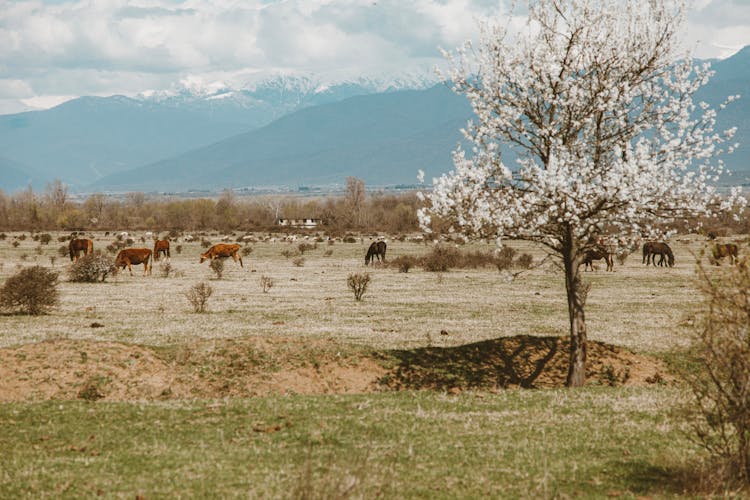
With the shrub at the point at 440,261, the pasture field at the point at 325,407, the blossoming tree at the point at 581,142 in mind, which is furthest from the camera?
the shrub at the point at 440,261

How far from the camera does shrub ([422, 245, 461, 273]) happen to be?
57312mm

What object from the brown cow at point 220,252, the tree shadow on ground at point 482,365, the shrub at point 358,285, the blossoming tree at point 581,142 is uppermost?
the blossoming tree at point 581,142

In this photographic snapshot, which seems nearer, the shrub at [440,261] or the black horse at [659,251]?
the shrub at [440,261]

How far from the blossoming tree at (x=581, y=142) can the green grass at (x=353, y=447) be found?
4111mm

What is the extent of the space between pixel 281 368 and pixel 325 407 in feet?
15.4

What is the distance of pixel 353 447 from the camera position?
12.2 m

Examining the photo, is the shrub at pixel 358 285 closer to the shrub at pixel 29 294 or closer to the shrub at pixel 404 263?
the shrub at pixel 29 294

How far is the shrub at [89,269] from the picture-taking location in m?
46.2

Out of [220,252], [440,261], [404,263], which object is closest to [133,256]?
[220,252]

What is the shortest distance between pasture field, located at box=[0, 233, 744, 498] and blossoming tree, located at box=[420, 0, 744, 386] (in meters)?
2.69

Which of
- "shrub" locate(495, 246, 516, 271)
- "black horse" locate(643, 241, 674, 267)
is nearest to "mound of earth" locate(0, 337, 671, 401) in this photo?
"shrub" locate(495, 246, 516, 271)

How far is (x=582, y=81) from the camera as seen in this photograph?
60.1 feet

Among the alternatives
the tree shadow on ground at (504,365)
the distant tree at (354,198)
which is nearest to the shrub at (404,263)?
the tree shadow on ground at (504,365)

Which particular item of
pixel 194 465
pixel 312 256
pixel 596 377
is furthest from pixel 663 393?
pixel 312 256
